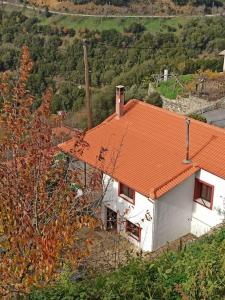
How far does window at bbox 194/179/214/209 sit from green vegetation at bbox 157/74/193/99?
18229 millimetres

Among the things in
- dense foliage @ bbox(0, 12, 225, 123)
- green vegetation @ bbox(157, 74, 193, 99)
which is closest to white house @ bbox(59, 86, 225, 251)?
green vegetation @ bbox(157, 74, 193, 99)

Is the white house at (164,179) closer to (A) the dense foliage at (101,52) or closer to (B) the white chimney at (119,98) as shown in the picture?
(B) the white chimney at (119,98)

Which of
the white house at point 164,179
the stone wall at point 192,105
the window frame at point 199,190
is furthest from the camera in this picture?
the stone wall at point 192,105

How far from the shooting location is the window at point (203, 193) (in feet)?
59.7

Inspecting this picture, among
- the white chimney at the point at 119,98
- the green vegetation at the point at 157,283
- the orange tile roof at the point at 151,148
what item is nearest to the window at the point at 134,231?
the orange tile roof at the point at 151,148

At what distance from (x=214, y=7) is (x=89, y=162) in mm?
86485

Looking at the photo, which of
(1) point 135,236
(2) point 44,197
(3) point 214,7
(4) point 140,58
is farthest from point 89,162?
(3) point 214,7

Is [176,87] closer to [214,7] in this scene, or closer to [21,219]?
[21,219]

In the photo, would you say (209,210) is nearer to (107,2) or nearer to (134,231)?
(134,231)

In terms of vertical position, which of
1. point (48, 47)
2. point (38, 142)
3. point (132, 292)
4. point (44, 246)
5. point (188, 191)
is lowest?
point (48, 47)

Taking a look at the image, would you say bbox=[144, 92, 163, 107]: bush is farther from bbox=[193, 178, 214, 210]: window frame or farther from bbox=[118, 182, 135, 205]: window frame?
bbox=[118, 182, 135, 205]: window frame

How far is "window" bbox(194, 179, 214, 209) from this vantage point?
717 inches

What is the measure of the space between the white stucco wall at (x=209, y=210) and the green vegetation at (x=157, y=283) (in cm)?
721

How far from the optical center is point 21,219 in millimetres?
8547
